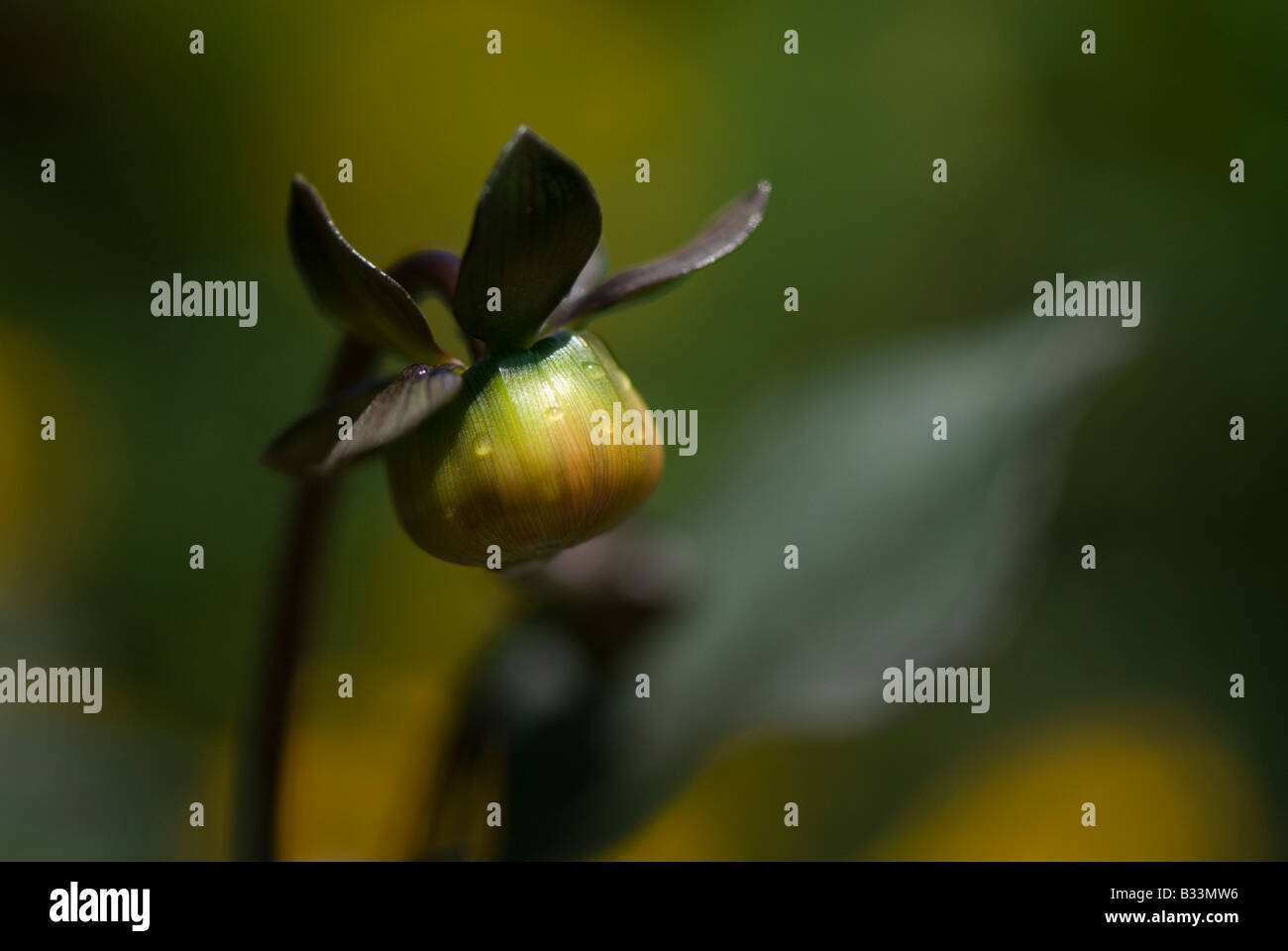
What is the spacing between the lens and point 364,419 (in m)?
0.53

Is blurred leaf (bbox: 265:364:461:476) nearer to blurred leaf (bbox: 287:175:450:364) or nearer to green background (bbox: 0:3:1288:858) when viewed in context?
blurred leaf (bbox: 287:175:450:364)

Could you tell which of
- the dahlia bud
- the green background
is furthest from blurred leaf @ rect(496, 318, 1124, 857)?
the dahlia bud

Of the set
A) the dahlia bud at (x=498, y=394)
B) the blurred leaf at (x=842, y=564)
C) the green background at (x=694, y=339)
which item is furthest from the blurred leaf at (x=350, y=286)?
the green background at (x=694, y=339)

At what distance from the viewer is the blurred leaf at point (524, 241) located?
0.51 m

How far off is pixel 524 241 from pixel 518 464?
0.11m

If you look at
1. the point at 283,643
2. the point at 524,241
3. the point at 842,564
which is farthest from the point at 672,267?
the point at 842,564

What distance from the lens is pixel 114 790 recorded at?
131 cm

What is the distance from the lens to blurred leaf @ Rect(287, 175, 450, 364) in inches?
Answer: 20.3

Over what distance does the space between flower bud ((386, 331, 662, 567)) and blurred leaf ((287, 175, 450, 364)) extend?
4cm

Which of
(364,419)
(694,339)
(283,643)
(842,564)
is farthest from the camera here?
(694,339)

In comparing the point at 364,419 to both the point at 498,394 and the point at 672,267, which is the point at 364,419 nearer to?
the point at 498,394

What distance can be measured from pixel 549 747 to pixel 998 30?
4.62 ft

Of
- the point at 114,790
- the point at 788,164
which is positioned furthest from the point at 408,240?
the point at 114,790
